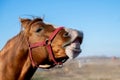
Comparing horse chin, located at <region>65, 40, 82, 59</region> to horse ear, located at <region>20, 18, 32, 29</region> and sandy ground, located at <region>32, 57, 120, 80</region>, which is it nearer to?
horse ear, located at <region>20, 18, 32, 29</region>

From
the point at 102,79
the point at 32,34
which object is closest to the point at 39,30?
the point at 32,34

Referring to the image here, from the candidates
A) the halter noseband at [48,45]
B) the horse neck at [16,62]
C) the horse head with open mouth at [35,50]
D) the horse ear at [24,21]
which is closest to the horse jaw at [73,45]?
the horse head with open mouth at [35,50]

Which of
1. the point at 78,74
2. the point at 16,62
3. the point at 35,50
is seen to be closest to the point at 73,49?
the point at 35,50

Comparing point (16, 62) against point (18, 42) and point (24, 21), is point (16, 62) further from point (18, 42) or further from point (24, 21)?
point (24, 21)

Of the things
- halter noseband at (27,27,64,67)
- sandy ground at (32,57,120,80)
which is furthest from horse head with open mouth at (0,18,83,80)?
sandy ground at (32,57,120,80)

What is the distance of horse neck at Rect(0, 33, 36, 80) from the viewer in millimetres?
5902

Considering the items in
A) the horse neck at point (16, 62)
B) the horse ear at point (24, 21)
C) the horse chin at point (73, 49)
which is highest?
the horse ear at point (24, 21)

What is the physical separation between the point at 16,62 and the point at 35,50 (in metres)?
0.35

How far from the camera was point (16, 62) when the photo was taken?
234 inches

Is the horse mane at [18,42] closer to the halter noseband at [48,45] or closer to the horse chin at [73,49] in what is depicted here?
the halter noseband at [48,45]

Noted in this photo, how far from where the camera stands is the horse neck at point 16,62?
5902 mm

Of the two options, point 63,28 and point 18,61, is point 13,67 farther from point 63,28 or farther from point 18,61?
point 63,28

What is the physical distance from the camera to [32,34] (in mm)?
6078

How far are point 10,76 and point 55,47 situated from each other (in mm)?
830
